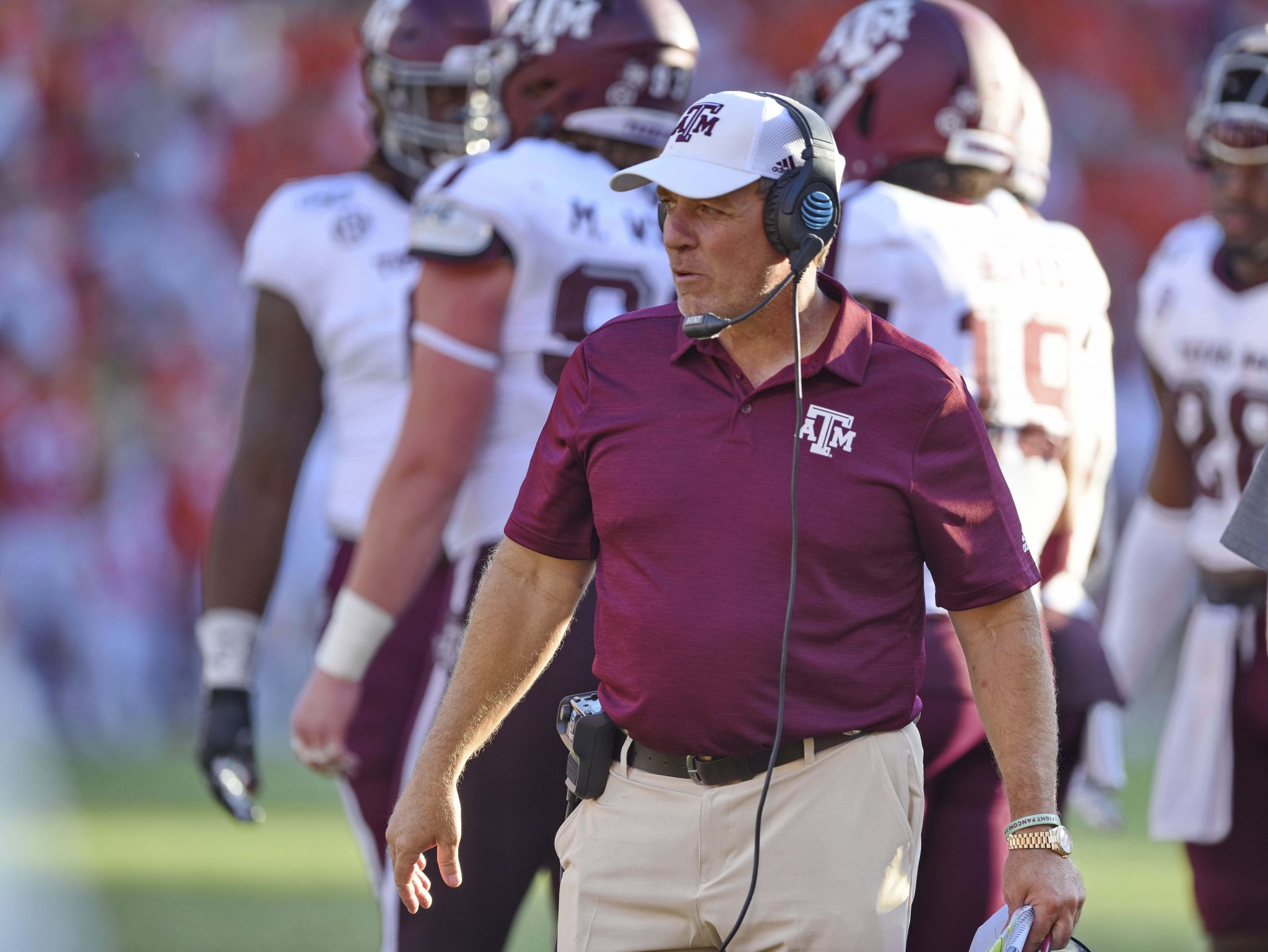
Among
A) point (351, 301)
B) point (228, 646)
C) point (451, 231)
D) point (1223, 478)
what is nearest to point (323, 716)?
point (228, 646)

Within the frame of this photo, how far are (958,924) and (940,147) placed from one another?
148 centimetres

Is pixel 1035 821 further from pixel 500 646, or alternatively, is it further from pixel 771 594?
pixel 500 646

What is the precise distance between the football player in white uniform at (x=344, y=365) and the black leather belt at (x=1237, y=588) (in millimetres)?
2203

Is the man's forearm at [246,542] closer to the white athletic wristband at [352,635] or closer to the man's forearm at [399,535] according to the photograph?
the white athletic wristband at [352,635]

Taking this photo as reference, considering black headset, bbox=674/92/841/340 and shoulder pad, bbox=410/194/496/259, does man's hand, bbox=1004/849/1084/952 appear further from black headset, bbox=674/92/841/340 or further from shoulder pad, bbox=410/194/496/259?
shoulder pad, bbox=410/194/496/259

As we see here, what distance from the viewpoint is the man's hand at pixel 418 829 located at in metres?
2.73

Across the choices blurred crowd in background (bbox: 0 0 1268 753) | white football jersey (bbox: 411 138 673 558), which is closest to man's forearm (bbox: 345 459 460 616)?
white football jersey (bbox: 411 138 673 558)

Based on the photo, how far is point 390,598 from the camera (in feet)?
12.1

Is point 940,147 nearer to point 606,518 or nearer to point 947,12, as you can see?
→ point 947,12

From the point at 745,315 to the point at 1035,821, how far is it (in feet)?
2.62

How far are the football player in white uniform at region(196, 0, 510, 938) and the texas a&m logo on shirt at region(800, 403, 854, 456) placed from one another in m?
1.99

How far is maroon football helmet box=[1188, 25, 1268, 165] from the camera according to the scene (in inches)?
193

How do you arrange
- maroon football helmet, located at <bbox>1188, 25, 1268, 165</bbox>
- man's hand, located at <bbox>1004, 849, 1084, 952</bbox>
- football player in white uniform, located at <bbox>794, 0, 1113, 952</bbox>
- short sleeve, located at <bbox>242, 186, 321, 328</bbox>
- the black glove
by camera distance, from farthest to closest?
maroon football helmet, located at <bbox>1188, 25, 1268, 165</bbox> → short sleeve, located at <bbox>242, 186, 321, 328</bbox> → the black glove → football player in white uniform, located at <bbox>794, 0, 1113, 952</bbox> → man's hand, located at <bbox>1004, 849, 1084, 952</bbox>

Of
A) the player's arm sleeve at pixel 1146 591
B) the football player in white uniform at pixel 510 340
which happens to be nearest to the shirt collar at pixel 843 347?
the football player in white uniform at pixel 510 340
